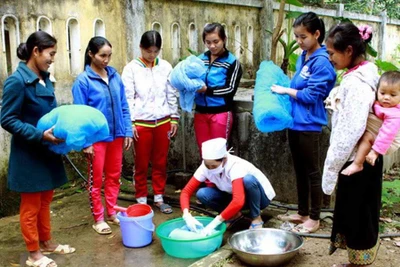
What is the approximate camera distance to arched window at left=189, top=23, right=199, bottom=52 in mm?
6852

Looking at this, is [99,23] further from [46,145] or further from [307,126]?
[307,126]

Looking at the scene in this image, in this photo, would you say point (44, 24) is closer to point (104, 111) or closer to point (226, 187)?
point (104, 111)

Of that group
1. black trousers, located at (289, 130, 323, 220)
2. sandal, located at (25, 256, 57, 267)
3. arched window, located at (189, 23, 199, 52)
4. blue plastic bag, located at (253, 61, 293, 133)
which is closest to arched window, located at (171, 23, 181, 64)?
arched window, located at (189, 23, 199, 52)

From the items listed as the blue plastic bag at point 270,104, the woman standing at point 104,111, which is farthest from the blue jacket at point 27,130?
the blue plastic bag at point 270,104

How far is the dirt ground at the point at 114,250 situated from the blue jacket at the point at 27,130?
2.58 ft

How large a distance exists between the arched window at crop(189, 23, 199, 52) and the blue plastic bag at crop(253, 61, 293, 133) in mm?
2568

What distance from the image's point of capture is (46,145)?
11.6 ft

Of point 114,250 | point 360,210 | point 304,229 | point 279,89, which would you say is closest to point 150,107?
point 279,89

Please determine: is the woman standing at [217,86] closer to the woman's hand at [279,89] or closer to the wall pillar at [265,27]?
the woman's hand at [279,89]

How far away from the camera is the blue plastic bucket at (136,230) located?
407cm

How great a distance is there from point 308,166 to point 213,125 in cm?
109

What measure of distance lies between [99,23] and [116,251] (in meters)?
3.02

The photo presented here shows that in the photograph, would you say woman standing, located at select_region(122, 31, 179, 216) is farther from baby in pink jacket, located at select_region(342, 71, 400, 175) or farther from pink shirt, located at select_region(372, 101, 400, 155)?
pink shirt, located at select_region(372, 101, 400, 155)

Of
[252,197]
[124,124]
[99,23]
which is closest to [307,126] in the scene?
[252,197]
